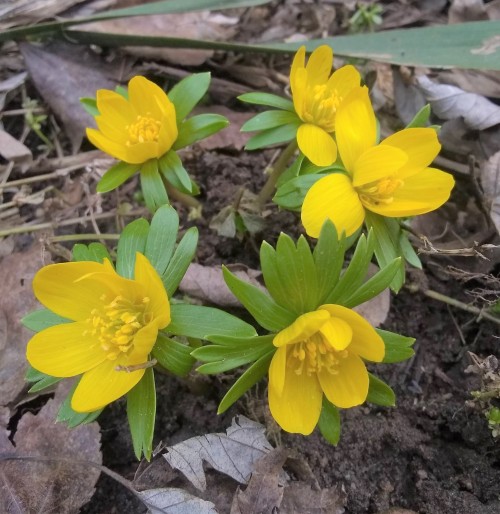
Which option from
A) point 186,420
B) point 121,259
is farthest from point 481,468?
point 121,259

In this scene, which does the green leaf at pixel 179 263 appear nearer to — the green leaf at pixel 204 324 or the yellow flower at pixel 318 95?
the green leaf at pixel 204 324

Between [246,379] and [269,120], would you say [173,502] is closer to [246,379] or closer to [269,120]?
[246,379]

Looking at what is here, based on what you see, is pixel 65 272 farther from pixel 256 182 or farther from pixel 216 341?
pixel 256 182

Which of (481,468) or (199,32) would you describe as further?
(199,32)

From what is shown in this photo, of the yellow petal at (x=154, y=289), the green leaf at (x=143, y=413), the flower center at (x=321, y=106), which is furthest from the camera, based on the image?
the flower center at (x=321, y=106)

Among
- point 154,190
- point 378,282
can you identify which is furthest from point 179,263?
point 378,282

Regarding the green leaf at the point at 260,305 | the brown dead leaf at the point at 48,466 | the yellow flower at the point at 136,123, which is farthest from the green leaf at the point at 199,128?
the brown dead leaf at the point at 48,466

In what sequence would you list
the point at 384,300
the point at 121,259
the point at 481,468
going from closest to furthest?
the point at 121,259 < the point at 481,468 < the point at 384,300

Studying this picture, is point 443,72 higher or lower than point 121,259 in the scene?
lower
